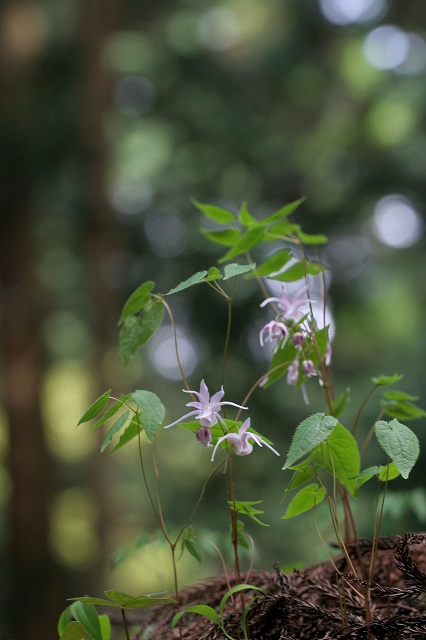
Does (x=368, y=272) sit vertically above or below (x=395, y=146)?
below

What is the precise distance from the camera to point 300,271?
3.11 feet

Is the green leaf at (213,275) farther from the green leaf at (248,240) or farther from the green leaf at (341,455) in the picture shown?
the green leaf at (341,455)

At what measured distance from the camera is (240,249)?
889 millimetres

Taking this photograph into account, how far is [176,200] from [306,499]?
6.26 meters

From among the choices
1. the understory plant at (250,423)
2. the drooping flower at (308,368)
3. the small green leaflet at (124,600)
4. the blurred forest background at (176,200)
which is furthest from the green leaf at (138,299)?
the blurred forest background at (176,200)

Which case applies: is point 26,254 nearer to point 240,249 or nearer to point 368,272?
point 368,272

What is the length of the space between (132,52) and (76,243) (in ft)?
6.63

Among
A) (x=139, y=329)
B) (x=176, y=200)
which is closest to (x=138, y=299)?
(x=139, y=329)

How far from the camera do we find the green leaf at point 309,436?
655 millimetres

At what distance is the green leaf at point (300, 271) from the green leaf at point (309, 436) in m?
0.30

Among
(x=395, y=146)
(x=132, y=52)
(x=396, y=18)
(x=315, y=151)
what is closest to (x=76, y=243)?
(x=132, y=52)

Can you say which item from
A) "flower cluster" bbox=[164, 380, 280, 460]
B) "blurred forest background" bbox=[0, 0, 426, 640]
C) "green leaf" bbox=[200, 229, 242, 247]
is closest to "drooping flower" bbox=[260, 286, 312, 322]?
"green leaf" bbox=[200, 229, 242, 247]

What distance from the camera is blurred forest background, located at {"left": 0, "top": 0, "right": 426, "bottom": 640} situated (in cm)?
563

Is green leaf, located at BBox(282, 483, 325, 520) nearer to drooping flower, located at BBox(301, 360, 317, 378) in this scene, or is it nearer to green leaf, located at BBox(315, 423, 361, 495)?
green leaf, located at BBox(315, 423, 361, 495)
